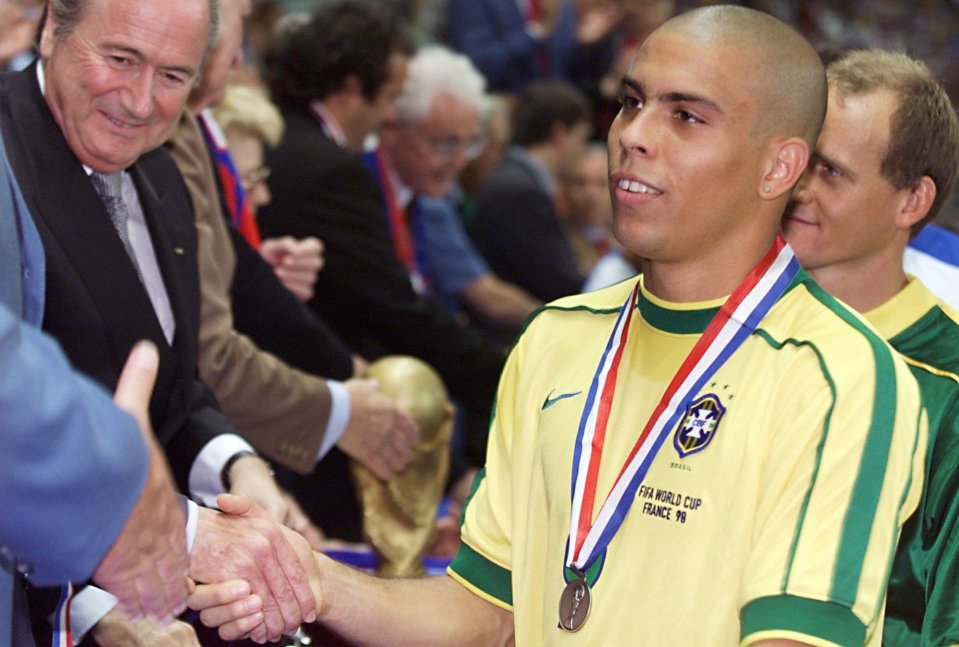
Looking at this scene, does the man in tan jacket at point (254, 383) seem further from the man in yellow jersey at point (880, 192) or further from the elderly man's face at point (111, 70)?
the man in yellow jersey at point (880, 192)

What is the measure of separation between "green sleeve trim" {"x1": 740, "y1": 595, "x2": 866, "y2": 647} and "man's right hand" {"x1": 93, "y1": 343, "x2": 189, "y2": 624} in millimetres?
882

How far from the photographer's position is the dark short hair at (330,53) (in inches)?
206

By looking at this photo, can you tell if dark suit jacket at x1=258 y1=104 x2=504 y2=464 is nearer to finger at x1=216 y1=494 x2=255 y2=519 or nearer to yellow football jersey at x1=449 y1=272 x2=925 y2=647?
finger at x1=216 y1=494 x2=255 y2=519

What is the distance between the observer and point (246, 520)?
2.64 metres

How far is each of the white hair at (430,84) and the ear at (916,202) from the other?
3.18 metres

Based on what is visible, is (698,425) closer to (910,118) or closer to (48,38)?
(910,118)

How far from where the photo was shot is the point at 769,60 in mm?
2316

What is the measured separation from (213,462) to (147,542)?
123cm

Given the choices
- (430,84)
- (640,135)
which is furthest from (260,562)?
(430,84)

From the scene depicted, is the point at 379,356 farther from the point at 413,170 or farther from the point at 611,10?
the point at 611,10

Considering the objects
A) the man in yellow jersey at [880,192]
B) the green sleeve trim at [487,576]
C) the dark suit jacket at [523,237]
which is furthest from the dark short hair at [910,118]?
the dark suit jacket at [523,237]

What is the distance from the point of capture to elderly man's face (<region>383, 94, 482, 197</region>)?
586 cm

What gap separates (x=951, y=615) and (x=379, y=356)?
9.40ft

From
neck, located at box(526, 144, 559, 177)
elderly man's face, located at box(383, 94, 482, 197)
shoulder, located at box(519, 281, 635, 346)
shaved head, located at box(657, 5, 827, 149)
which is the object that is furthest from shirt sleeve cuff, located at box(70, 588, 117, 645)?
neck, located at box(526, 144, 559, 177)
